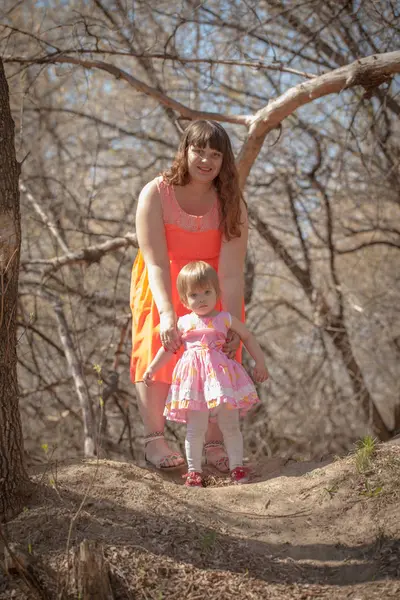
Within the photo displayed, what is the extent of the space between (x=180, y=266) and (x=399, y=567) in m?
1.79

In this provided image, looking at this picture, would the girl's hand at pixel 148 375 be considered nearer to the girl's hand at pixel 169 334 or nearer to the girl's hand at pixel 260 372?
the girl's hand at pixel 169 334

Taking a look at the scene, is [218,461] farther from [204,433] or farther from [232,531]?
[232,531]

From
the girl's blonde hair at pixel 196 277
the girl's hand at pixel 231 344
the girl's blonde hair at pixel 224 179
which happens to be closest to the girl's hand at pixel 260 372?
the girl's hand at pixel 231 344

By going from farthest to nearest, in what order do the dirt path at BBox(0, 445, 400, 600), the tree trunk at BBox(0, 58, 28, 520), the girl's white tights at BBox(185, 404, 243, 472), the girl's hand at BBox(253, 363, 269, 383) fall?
1. the girl's hand at BBox(253, 363, 269, 383)
2. the girl's white tights at BBox(185, 404, 243, 472)
3. the tree trunk at BBox(0, 58, 28, 520)
4. the dirt path at BBox(0, 445, 400, 600)

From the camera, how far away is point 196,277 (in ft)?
11.2

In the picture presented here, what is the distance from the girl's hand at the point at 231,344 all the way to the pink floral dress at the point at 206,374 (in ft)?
0.08

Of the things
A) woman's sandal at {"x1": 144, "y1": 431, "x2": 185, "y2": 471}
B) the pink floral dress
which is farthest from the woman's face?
woman's sandal at {"x1": 144, "y1": 431, "x2": 185, "y2": 471}

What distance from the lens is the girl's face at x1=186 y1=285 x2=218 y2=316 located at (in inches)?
136

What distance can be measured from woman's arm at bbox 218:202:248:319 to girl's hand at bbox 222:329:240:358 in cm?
17

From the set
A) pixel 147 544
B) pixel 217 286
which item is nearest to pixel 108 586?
pixel 147 544

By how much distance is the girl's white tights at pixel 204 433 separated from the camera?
3.43 metres

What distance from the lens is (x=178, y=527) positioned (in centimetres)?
271

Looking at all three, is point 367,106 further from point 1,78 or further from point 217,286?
point 1,78

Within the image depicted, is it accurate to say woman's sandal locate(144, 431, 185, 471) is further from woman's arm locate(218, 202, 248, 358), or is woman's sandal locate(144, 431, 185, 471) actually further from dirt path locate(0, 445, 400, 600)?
woman's arm locate(218, 202, 248, 358)
